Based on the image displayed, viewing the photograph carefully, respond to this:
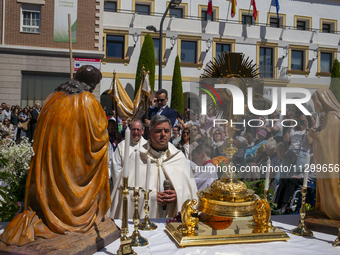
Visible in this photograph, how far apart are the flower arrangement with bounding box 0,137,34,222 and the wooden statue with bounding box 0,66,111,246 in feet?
0.35

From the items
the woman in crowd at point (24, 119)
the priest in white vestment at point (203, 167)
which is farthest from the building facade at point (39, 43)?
the priest in white vestment at point (203, 167)

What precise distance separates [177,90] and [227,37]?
569cm

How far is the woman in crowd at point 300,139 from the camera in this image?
5.19m

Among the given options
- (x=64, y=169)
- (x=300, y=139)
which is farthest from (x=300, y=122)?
(x=64, y=169)

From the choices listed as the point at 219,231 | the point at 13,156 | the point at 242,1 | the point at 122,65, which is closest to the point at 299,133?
the point at 219,231

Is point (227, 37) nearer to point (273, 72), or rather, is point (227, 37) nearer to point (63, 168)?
point (273, 72)

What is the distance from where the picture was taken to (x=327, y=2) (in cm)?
2355

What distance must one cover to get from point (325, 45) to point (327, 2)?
11.6 feet

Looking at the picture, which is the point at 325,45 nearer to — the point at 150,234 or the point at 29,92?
the point at 29,92

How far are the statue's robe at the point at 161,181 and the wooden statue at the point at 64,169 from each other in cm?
118

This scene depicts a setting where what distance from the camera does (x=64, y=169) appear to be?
6.44 ft

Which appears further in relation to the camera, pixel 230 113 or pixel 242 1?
pixel 242 1

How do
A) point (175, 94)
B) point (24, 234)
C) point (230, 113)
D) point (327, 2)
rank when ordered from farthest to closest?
point (327, 2) < point (175, 94) < point (230, 113) < point (24, 234)

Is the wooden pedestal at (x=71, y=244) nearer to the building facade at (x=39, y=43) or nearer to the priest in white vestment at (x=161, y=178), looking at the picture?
the priest in white vestment at (x=161, y=178)
